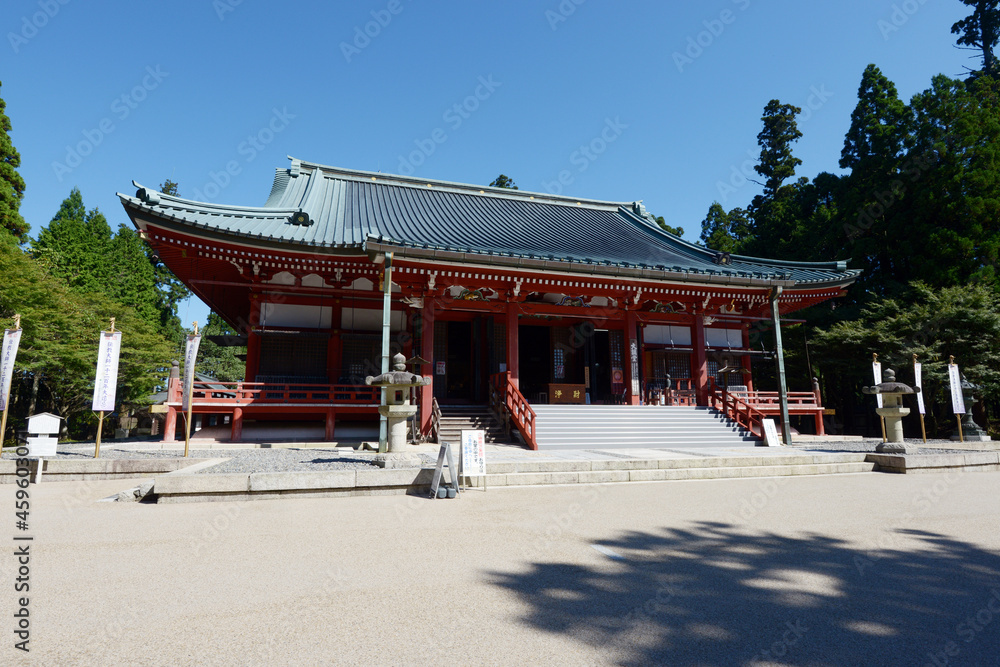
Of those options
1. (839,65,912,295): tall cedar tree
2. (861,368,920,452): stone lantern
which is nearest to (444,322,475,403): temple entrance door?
(861,368,920,452): stone lantern

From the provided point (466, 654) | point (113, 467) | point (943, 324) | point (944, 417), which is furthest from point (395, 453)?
point (944, 417)

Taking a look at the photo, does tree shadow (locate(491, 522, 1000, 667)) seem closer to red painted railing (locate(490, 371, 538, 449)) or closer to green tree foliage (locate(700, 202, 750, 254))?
red painted railing (locate(490, 371, 538, 449))

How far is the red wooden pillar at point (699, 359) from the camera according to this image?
1434 cm

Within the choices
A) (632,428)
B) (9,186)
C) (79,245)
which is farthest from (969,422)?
(79,245)

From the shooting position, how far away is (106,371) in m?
8.59

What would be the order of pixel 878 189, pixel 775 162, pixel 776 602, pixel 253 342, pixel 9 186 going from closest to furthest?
pixel 776 602, pixel 253 342, pixel 9 186, pixel 878 189, pixel 775 162

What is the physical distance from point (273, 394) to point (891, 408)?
14.4 metres

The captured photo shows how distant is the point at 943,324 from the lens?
53.6 ft

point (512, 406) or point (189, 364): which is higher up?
point (189, 364)

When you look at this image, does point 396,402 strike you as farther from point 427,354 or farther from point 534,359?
point 534,359

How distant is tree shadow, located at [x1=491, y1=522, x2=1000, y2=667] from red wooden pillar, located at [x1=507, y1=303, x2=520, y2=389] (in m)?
8.00

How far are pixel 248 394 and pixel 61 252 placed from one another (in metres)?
20.4

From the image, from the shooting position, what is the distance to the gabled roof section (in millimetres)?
11711

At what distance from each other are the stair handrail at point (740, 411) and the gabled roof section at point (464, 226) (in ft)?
10.4
